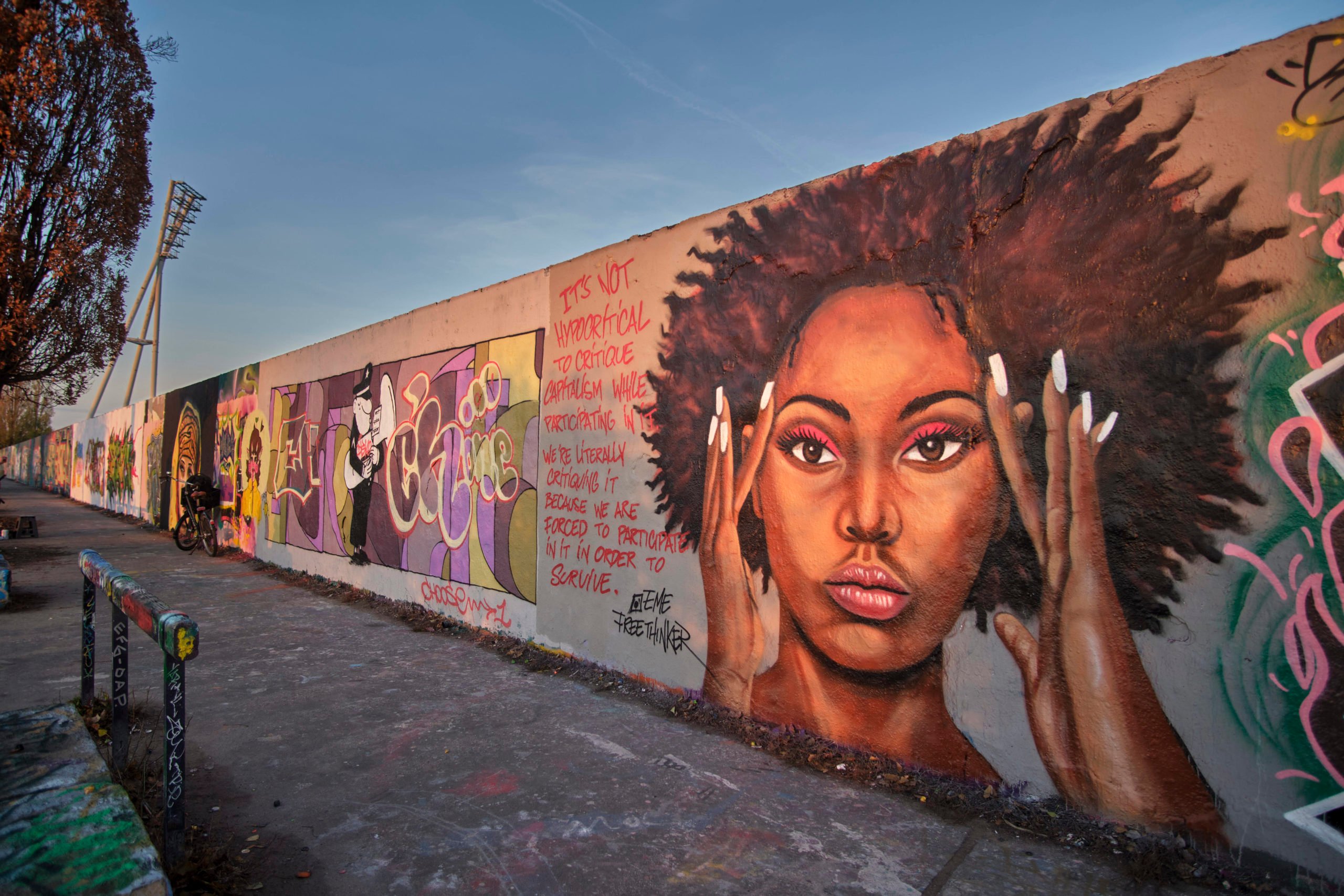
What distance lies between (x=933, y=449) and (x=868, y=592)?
81cm

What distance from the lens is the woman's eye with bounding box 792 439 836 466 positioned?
3752 millimetres

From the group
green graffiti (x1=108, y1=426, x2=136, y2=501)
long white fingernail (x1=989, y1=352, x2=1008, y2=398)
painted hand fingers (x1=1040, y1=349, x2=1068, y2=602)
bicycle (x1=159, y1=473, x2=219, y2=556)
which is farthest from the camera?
green graffiti (x1=108, y1=426, x2=136, y2=501)

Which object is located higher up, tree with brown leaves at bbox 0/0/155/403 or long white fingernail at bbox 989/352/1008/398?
tree with brown leaves at bbox 0/0/155/403

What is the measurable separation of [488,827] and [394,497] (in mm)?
5572

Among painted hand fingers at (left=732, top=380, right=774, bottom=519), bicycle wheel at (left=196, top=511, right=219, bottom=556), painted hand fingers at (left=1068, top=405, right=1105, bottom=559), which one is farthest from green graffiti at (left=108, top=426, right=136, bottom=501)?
painted hand fingers at (left=1068, top=405, right=1105, bottom=559)

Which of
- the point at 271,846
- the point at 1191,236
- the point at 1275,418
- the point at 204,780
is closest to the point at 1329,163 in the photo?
the point at 1191,236

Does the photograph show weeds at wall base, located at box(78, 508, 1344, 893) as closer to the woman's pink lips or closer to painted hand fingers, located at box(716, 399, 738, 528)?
the woman's pink lips

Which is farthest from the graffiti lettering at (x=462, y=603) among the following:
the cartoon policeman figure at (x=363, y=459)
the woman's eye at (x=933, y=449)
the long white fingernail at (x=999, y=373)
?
the long white fingernail at (x=999, y=373)

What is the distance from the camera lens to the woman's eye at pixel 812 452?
3752 millimetres

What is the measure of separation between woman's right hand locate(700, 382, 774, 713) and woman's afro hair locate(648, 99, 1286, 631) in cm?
59

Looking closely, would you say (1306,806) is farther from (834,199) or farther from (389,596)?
(389,596)

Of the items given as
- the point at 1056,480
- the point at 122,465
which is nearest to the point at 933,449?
the point at 1056,480

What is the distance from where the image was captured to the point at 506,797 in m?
3.09

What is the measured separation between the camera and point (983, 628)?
3121 millimetres
